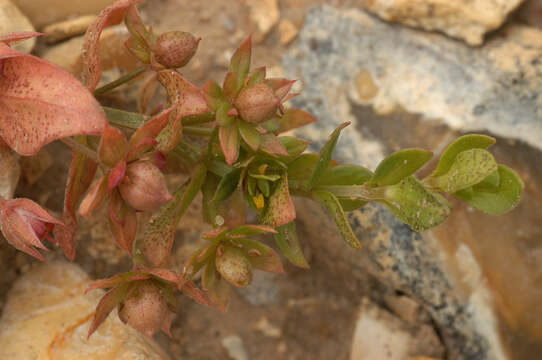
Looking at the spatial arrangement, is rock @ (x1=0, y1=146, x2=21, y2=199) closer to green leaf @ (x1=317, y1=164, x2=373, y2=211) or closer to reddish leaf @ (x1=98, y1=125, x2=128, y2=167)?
reddish leaf @ (x1=98, y1=125, x2=128, y2=167)

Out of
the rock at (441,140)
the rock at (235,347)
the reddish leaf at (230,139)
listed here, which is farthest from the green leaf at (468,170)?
the rock at (235,347)

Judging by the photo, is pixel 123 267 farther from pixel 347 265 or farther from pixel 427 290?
pixel 427 290

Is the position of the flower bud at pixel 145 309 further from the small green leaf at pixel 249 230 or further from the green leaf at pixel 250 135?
the green leaf at pixel 250 135

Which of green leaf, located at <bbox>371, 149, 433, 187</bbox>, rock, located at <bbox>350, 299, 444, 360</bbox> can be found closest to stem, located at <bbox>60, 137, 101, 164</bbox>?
green leaf, located at <bbox>371, 149, 433, 187</bbox>

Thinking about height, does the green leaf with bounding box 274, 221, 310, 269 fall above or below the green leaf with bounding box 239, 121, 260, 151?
below

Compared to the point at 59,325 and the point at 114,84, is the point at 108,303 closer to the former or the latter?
the point at 59,325
